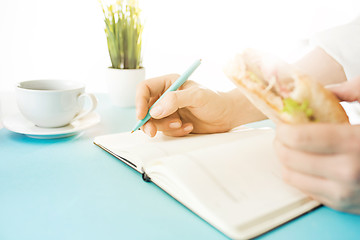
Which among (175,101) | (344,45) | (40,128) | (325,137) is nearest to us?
(325,137)

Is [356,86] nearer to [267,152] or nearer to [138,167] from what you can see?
[267,152]

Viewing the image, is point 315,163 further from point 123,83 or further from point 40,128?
point 123,83

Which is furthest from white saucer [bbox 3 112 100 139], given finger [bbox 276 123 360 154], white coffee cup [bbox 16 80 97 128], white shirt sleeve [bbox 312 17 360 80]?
white shirt sleeve [bbox 312 17 360 80]

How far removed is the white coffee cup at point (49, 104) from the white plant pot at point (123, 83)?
0.31 meters

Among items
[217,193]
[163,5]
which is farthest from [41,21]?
[217,193]

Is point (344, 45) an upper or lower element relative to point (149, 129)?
upper

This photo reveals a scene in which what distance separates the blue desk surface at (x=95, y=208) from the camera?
0.46 metres

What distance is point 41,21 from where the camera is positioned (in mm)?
1660

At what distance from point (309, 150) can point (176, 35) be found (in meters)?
1.71

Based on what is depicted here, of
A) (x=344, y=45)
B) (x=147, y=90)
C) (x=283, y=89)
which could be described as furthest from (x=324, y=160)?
(x=344, y=45)

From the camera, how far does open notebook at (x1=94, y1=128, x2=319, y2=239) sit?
46 cm

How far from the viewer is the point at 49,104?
82 cm

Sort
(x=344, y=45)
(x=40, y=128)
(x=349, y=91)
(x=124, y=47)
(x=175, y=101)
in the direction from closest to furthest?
(x=349, y=91) → (x=175, y=101) → (x=40, y=128) → (x=344, y=45) → (x=124, y=47)

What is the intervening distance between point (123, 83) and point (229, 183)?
794mm
